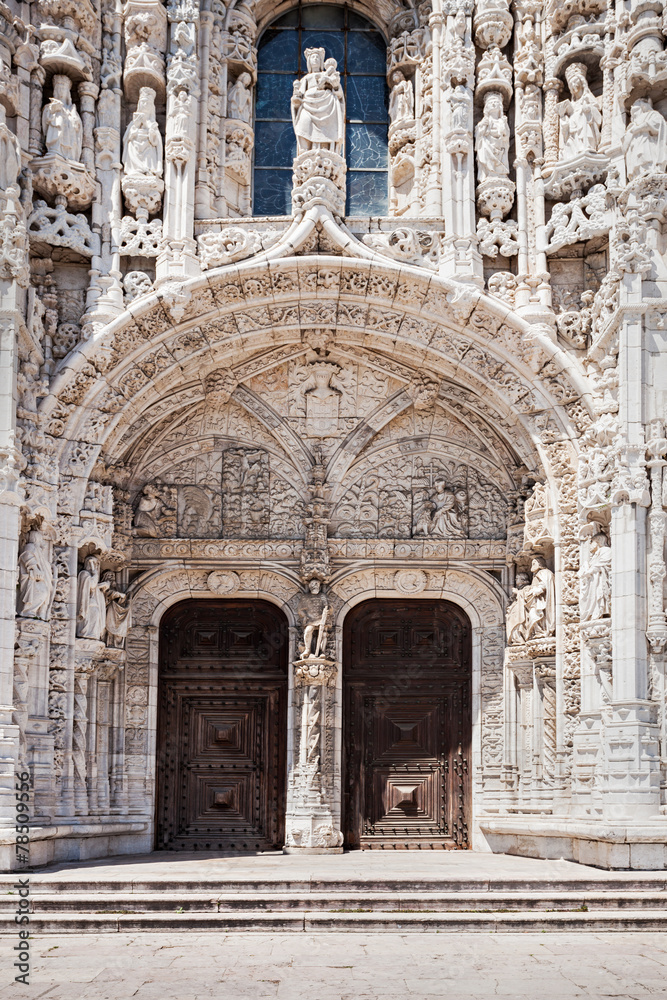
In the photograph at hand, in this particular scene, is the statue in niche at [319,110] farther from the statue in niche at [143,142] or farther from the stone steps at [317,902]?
the stone steps at [317,902]

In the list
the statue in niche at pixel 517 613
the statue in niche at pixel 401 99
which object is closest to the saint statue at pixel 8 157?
the statue in niche at pixel 401 99

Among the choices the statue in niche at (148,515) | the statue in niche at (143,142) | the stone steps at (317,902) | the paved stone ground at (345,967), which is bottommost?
the paved stone ground at (345,967)

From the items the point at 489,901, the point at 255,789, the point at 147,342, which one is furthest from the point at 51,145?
the point at 489,901

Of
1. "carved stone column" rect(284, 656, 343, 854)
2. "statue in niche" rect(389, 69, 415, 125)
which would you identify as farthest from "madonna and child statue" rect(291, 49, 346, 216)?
"carved stone column" rect(284, 656, 343, 854)

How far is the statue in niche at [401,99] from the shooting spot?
13992 mm

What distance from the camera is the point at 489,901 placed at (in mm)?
9180

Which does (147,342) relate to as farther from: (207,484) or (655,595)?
(655,595)

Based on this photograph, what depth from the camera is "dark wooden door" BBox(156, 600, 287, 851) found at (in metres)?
13.4

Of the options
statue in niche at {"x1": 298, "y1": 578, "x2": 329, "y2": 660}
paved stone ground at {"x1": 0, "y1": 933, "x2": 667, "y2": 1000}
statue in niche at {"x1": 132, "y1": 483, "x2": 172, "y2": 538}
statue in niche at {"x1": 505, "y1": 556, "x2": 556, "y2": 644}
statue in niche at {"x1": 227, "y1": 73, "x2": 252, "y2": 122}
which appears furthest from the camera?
statue in niche at {"x1": 227, "y1": 73, "x2": 252, "y2": 122}

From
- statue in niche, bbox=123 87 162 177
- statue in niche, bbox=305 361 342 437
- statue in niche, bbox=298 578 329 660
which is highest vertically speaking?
statue in niche, bbox=123 87 162 177

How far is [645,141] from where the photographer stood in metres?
11.9

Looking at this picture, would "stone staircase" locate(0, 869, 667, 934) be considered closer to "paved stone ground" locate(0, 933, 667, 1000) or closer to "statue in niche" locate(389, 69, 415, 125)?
"paved stone ground" locate(0, 933, 667, 1000)

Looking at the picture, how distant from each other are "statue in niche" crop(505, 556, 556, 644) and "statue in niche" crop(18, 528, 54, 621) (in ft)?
15.9

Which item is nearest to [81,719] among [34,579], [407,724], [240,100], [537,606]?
[34,579]
